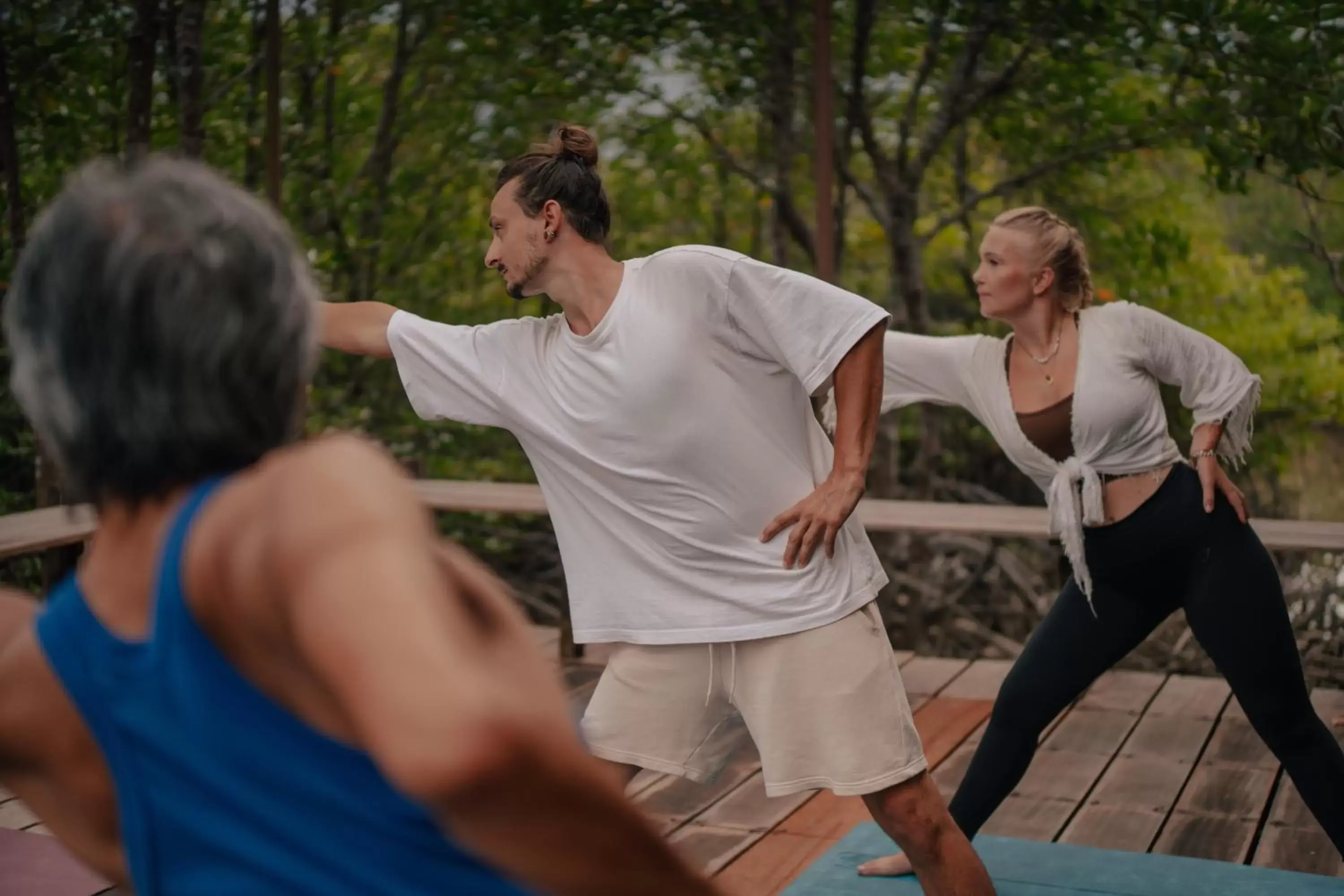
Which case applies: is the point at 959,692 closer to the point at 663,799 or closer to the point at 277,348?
the point at 663,799

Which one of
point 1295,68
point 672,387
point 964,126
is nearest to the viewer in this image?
point 672,387

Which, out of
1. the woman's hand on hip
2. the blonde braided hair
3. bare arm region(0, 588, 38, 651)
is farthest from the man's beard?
bare arm region(0, 588, 38, 651)

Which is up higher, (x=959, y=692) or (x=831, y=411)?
(x=831, y=411)

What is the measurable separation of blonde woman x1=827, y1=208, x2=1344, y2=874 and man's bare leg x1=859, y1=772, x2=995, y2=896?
60 cm

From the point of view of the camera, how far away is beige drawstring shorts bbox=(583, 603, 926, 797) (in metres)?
2.56

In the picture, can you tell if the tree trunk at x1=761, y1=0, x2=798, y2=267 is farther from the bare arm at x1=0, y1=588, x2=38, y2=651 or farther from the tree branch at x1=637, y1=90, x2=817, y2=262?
the bare arm at x1=0, y1=588, x2=38, y2=651

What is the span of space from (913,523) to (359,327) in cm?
246

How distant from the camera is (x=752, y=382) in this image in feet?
8.56

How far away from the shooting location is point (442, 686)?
63 cm

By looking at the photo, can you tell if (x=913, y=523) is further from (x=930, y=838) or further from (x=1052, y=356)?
(x=930, y=838)

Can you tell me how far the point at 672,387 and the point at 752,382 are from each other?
142 mm

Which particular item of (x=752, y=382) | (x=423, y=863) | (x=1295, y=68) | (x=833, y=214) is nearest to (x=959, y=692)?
(x=833, y=214)

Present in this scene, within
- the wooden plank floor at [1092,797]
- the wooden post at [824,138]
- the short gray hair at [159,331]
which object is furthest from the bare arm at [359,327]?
the wooden post at [824,138]

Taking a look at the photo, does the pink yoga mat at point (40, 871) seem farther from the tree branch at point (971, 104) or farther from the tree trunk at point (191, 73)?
the tree branch at point (971, 104)
